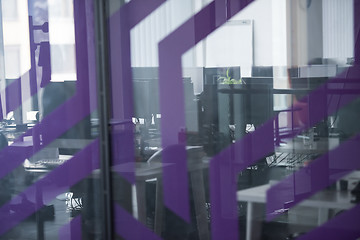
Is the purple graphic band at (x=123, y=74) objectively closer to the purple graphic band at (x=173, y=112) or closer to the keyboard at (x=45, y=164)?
the purple graphic band at (x=173, y=112)

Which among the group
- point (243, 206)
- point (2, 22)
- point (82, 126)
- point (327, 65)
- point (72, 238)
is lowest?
point (72, 238)

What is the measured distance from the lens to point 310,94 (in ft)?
9.68

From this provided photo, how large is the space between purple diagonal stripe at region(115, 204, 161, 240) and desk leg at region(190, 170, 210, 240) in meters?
0.25

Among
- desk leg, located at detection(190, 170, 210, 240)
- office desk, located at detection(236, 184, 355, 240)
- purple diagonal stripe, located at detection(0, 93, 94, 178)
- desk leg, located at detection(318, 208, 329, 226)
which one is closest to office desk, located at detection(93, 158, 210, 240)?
desk leg, located at detection(190, 170, 210, 240)

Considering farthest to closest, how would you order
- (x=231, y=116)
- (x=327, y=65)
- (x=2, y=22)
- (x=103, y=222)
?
(x=2, y=22) < (x=103, y=222) < (x=231, y=116) < (x=327, y=65)

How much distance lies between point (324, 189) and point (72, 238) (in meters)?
1.35

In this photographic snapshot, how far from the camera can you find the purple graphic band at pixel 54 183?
349cm

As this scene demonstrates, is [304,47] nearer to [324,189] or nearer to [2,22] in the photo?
[324,189]

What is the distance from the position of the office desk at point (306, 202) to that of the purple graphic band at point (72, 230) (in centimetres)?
90

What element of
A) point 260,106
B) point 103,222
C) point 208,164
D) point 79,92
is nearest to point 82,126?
point 79,92

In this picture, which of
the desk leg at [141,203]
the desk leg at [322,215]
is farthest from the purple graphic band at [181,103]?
the desk leg at [322,215]

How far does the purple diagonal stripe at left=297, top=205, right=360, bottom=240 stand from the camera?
2908mm

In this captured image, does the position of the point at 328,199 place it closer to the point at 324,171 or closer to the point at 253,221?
the point at 324,171

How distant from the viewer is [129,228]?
3.39 meters
